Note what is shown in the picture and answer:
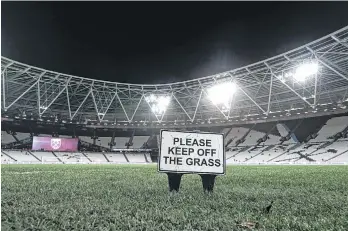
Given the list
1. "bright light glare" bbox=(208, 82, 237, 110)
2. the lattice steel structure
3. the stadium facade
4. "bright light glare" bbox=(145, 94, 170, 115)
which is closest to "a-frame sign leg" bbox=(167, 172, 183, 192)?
the lattice steel structure

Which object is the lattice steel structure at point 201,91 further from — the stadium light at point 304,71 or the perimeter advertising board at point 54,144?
the perimeter advertising board at point 54,144

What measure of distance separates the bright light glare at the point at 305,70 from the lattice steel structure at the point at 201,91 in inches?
28.2

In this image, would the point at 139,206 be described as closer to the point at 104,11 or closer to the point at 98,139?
the point at 104,11

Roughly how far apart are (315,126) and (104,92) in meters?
36.4

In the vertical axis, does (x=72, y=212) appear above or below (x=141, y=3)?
below

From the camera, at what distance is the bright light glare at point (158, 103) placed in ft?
190

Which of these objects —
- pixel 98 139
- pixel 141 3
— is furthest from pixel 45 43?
pixel 98 139

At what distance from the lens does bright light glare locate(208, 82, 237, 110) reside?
47.8m

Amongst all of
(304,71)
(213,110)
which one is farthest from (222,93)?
(304,71)

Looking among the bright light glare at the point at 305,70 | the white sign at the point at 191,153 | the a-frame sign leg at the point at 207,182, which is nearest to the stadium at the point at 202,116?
the bright light glare at the point at 305,70

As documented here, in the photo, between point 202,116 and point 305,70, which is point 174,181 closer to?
point 305,70

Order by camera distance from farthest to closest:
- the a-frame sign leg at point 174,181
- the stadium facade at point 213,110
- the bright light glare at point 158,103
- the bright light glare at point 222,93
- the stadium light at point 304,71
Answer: the bright light glare at point 158,103 < the bright light glare at point 222,93 < the stadium facade at point 213,110 < the stadium light at point 304,71 < the a-frame sign leg at point 174,181

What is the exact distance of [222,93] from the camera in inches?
1937

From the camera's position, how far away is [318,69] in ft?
128
